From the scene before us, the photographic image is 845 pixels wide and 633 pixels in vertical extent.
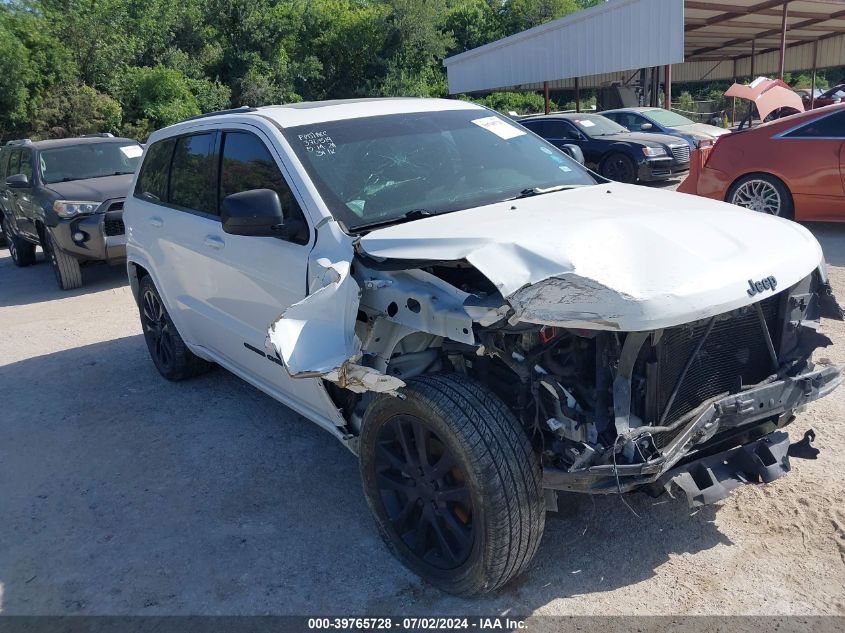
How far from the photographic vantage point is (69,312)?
8.62 metres

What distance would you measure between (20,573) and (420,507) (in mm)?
1974

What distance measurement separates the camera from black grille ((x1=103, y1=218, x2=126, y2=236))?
9422mm

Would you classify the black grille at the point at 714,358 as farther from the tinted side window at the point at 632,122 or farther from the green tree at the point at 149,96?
the green tree at the point at 149,96

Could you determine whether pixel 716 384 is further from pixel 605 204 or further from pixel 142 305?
pixel 142 305

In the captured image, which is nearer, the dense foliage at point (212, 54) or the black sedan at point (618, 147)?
the black sedan at point (618, 147)

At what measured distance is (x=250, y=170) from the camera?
417cm

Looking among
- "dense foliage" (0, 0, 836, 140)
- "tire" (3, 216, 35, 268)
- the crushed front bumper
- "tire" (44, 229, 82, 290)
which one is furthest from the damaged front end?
"dense foliage" (0, 0, 836, 140)

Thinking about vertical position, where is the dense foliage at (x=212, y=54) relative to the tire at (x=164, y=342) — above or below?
above

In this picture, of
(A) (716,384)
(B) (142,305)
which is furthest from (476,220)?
(B) (142,305)

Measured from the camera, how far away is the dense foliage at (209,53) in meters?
24.5

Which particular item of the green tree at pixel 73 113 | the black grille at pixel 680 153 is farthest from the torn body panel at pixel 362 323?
the green tree at pixel 73 113

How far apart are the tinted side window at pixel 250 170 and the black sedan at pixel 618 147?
10.4 meters

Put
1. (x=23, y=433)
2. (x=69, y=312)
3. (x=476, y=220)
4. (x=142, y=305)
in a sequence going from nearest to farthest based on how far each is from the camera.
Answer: (x=476, y=220) < (x=23, y=433) < (x=142, y=305) < (x=69, y=312)

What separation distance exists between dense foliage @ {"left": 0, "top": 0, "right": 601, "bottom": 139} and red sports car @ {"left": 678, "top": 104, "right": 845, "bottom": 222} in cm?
2208
